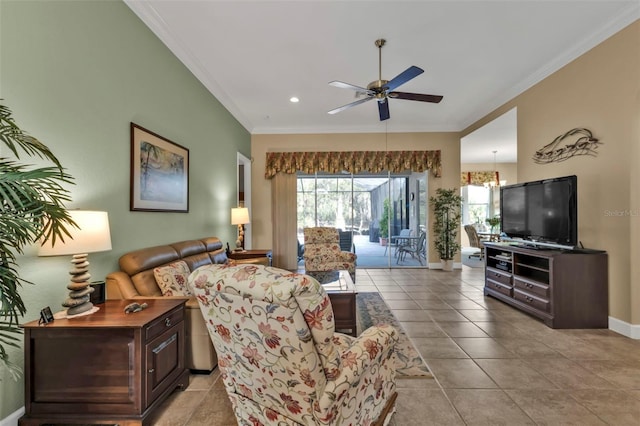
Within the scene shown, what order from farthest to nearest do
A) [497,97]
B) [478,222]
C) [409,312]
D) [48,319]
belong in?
[478,222]
[497,97]
[409,312]
[48,319]

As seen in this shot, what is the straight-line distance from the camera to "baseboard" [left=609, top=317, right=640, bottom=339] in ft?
9.07

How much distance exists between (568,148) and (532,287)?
1715mm

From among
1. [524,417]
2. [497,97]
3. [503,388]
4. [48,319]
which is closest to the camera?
[48,319]

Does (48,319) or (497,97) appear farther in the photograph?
(497,97)

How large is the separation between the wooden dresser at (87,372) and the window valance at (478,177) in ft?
32.1

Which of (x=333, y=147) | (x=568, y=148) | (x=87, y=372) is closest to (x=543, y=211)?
(x=568, y=148)

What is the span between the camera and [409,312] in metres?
3.62

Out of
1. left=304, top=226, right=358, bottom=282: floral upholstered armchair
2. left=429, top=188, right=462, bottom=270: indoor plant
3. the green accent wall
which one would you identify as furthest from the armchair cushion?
left=429, top=188, right=462, bottom=270: indoor plant

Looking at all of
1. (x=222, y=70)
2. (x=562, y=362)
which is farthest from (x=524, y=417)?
(x=222, y=70)

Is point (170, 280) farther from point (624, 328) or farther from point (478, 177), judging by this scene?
point (478, 177)

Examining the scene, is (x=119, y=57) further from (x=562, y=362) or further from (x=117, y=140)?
(x=562, y=362)

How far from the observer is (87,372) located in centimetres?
160

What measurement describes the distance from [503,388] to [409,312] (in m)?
1.57

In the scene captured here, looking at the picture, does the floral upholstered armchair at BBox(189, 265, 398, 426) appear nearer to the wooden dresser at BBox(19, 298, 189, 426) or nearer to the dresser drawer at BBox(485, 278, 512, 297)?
the wooden dresser at BBox(19, 298, 189, 426)
